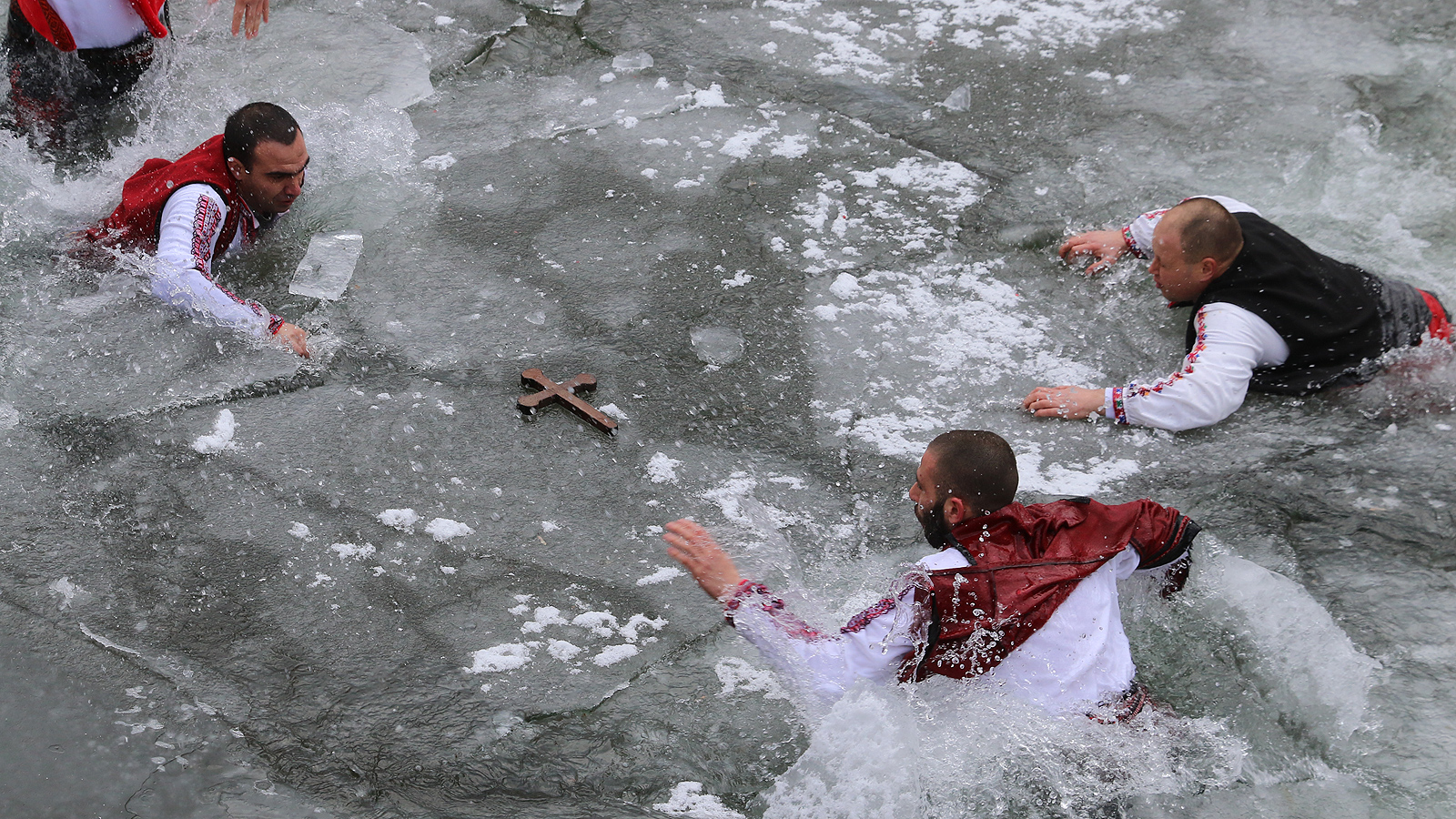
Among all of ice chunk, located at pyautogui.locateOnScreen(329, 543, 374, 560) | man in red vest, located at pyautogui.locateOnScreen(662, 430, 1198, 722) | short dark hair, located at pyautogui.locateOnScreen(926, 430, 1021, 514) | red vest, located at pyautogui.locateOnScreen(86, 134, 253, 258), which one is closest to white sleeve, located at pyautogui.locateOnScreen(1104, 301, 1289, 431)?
man in red vest, located at pyautogui.locateOnScreen(662, 430, 1198, 722)

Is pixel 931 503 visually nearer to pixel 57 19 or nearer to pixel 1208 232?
pixel 1208 232

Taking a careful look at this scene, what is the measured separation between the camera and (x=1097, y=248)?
4.00 m

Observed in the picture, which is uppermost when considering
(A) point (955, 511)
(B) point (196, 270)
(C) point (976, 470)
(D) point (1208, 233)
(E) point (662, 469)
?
(D) point (1208, 233)

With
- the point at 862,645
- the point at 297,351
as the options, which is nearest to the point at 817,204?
the point at 297,351

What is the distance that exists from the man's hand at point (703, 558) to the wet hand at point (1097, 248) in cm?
204

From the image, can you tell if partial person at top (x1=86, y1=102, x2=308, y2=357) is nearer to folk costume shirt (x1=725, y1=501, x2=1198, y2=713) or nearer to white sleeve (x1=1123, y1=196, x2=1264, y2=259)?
folk costume shirt (x1=725, y1=501, x2=1198, y2=713)

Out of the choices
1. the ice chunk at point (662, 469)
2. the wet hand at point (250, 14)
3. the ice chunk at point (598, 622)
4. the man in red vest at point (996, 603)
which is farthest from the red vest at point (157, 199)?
the man in red vest at point (996, 603)

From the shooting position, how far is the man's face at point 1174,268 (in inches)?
138

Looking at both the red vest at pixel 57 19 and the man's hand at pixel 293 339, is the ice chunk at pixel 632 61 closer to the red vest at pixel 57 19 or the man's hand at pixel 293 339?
the red vest at pixel 57 19

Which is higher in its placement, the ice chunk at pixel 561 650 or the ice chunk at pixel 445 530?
the ice chunk at pixel 561 650

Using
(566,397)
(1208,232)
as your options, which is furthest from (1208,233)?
(566,397)

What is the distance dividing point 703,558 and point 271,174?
2.20 meters

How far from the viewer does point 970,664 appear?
2412mm

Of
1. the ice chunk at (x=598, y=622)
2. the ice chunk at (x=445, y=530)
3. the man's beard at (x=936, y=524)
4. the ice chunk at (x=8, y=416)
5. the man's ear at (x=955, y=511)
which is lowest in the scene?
the ice chunk at (x=8, y=416)
